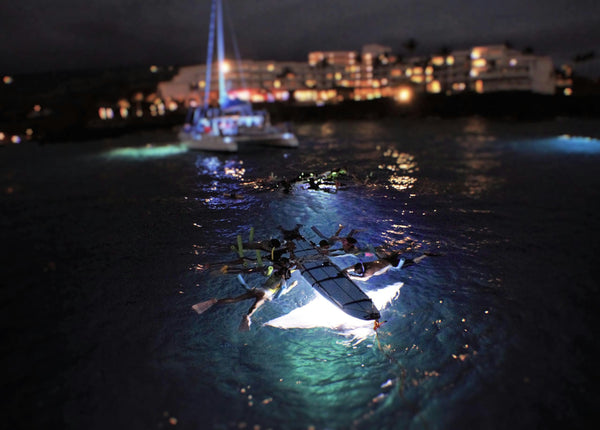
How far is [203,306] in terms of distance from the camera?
335 inches

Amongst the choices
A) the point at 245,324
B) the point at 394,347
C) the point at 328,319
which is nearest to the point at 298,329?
the point at 328,319

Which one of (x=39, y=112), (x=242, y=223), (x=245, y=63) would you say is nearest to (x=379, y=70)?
(x=245, y=63)

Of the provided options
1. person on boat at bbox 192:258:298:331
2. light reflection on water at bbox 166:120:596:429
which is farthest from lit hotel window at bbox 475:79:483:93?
person on boat at bbox 192:258:298:331

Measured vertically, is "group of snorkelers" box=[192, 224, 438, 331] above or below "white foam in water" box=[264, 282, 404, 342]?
above

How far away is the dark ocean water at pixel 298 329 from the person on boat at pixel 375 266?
0.70ft

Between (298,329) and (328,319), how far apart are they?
0.68 m

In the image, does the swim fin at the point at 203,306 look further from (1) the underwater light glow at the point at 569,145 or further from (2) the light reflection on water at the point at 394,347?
(1) the underwater light glow at the point at 569,145

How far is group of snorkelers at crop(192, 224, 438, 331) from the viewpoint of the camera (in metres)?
8.59

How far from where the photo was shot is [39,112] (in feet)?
307

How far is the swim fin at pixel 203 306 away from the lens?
841 cm

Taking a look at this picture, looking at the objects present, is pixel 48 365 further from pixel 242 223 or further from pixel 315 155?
pixel 315 155

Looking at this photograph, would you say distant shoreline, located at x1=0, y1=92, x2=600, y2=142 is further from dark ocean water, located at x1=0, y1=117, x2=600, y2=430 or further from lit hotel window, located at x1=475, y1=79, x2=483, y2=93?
dark ocean water, located at x1=0, y1=117, x2=600, y2=430

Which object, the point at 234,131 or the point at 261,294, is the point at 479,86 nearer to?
the point at 234,131

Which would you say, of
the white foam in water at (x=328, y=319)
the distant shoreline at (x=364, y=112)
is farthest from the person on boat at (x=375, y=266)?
the distant shoreline at (x=364, y=112)
